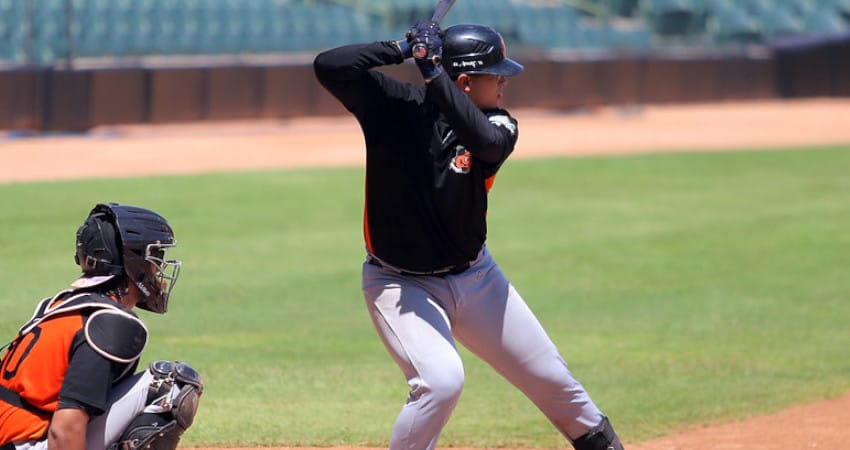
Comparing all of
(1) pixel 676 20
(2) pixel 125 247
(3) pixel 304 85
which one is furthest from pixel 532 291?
(1) pixel 676 20

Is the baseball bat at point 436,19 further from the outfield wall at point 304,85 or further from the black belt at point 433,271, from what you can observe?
the outfield wall at point 304,85

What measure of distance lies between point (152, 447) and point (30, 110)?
15.1m

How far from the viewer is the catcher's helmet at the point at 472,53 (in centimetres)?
428

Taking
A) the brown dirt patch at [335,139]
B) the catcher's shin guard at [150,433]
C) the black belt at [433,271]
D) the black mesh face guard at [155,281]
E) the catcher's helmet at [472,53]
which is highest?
the catcher's helmet at [472,53]

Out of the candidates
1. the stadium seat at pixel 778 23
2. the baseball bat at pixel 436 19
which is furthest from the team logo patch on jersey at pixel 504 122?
the stadium seat at pixel 778 23

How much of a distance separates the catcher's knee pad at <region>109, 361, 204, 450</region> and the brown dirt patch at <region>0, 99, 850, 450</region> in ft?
37.1

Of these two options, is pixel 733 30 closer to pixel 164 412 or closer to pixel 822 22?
pixel 822 22

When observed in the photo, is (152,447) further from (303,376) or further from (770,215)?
(770,215)

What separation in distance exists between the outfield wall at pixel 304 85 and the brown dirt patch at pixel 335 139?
271 mm

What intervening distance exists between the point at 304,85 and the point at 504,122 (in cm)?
1722

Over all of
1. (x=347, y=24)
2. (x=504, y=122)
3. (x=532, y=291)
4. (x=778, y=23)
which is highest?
(x=504, y=122)

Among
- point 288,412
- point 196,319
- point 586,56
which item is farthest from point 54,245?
point 586,56

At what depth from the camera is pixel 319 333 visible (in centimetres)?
850

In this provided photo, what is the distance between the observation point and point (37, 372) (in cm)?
352
